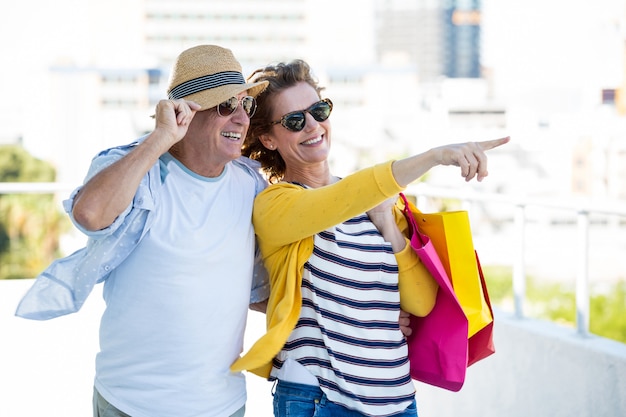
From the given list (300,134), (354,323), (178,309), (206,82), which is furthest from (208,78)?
(354,323)

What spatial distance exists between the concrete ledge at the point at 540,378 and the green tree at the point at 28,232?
120 feet

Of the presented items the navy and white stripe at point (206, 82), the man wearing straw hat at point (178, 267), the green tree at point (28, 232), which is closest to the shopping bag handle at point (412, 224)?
the man wearing straw hat at point (178, 267)

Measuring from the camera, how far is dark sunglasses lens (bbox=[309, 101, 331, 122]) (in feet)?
5.76

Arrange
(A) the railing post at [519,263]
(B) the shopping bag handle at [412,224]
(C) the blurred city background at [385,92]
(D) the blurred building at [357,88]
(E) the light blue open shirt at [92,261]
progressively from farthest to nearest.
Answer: (D) the blurred building at [357,88], (C) the blurred city background at [385,92], (A) the railing post at [519,263], (B) the shopping bag handle at [412,224], (E) the light blue open shirt at [92,261]

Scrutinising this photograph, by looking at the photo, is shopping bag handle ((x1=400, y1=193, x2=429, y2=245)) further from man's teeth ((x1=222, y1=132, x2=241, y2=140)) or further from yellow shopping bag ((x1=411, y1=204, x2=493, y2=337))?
man's teeth ((x1=222, y1=132, x2=241, y2=140))

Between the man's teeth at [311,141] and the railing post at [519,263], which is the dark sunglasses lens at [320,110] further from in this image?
the railing post at [519,263]

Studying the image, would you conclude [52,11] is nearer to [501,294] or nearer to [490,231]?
[490,231]

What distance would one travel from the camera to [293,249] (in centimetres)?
163

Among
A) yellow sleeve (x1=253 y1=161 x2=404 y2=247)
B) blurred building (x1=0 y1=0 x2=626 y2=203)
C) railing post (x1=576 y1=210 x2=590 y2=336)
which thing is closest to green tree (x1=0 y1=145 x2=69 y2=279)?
blurred building (x1=0 y1=0 x2=626 y2=203)

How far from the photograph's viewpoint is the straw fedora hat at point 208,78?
1667 millimetres

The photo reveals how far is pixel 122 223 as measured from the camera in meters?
1.52

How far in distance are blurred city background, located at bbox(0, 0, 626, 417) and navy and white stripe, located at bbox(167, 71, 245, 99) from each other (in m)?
40.1

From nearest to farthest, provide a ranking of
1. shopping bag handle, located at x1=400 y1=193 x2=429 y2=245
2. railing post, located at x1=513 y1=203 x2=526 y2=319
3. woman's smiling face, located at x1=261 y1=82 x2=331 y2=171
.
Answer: shopping bag handle, located at x1=400 y1=193 x2=429 y2=245
woman's smiling face, located at x1=261 y1=82 x2=331 y2=171
railing post, located at x1=513 y1=203 x2=526 y2=319

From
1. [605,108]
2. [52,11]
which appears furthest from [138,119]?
[605,108]
